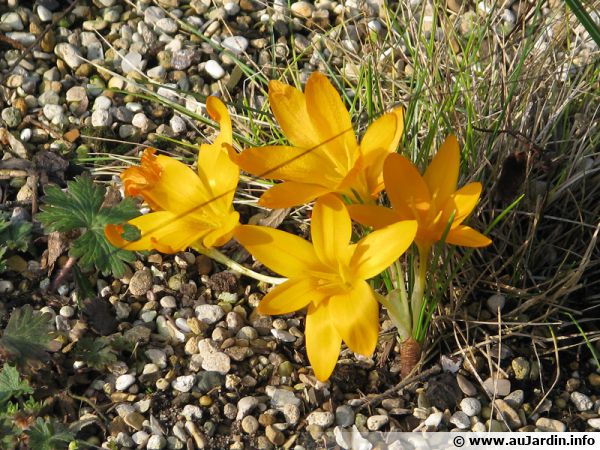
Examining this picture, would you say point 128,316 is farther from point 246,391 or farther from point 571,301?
point 571,301

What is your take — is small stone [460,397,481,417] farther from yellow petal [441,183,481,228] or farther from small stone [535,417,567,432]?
yellow petal [441,183,481,228]

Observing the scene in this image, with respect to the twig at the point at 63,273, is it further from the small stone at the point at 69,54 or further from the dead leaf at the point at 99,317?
the small stone at the point at 69,54

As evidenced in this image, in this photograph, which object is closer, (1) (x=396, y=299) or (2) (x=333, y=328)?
(2) (x=333, y=328)

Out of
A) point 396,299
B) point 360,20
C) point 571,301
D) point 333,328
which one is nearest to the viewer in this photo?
point 333,328

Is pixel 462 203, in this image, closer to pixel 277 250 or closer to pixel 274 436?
Result: pixel 277 250

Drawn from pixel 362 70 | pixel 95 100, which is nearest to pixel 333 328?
pixel 362 70

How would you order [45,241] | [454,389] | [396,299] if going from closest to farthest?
[396,299] < [454,389] < [45,241]

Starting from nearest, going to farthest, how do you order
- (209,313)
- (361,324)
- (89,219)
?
1. (361,324)
2. (89,219)
3. (209,313)

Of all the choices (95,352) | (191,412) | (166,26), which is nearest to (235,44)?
(166,26)
